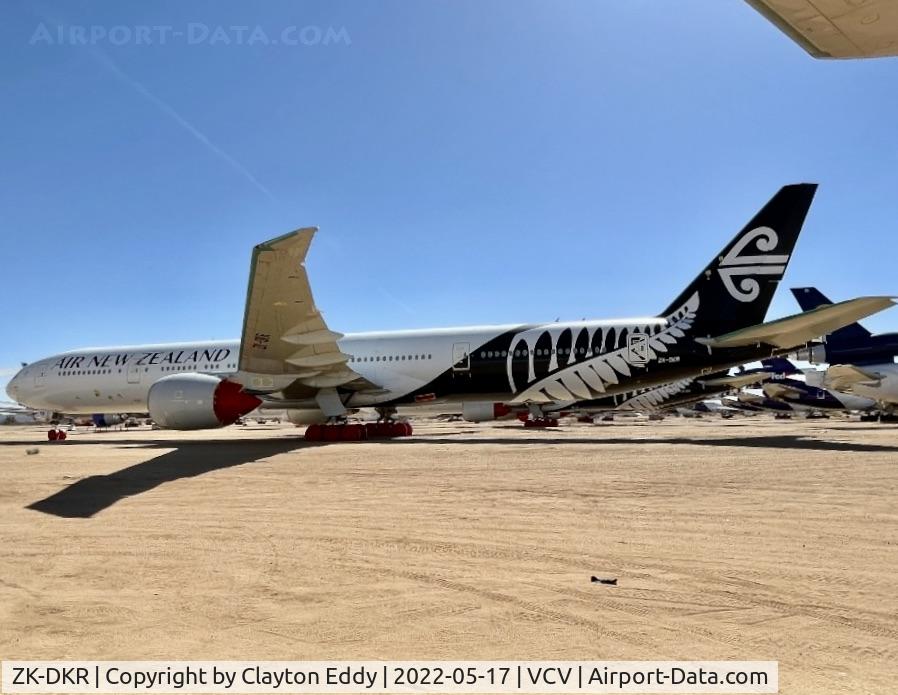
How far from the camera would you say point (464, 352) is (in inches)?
758

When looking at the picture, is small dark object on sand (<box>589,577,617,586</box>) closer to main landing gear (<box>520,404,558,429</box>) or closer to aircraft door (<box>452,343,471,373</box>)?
aircraft door (<box>452,343,471,373</box>)

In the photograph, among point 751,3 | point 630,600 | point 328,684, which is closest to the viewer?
point 328,684

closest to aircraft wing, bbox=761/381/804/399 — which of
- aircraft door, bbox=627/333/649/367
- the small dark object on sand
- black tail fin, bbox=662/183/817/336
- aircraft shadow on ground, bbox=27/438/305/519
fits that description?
black tail fin, bbox=662/183/817/336

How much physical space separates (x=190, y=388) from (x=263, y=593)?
12638 millimetres

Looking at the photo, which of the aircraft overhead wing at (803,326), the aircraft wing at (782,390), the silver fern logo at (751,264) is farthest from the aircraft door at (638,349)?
the aircraft wing at (782,390)

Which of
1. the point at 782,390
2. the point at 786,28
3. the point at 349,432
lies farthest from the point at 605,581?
the point at 782,390

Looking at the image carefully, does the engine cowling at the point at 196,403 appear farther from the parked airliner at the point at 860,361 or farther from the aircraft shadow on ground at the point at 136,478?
the parked airliner at the point at 860,361

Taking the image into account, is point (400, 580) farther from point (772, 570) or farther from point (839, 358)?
point (839, 358)

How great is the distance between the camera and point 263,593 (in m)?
3.97

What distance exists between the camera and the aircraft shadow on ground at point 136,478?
7.11 metres

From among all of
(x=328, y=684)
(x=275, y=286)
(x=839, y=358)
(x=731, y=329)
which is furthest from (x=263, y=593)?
(x=839, y=358)

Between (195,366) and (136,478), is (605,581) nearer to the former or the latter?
(136,478)

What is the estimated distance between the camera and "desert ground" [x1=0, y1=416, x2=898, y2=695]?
10.3 ft

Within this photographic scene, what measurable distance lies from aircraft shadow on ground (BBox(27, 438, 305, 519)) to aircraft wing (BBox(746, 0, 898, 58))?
676 centimetres
